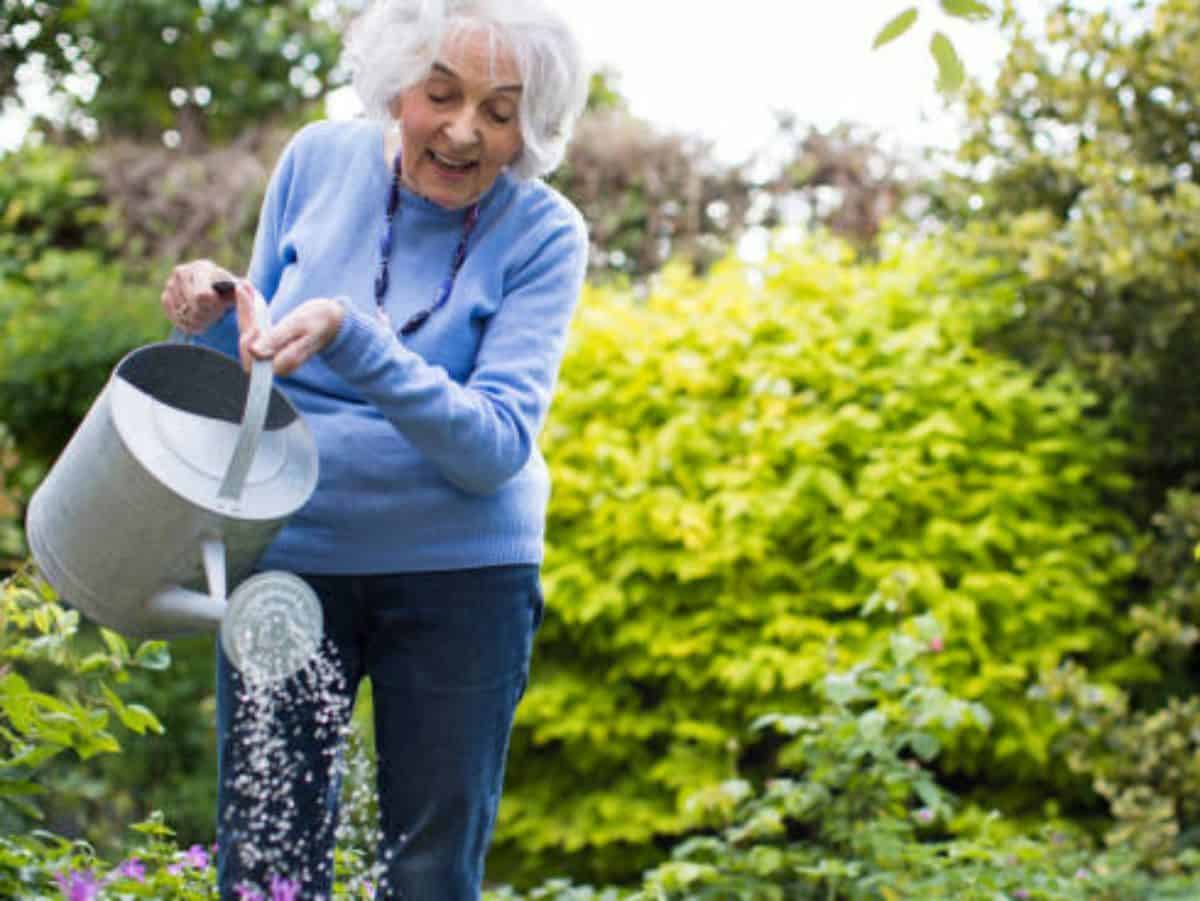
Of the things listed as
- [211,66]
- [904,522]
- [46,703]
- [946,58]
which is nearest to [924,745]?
[904,522]

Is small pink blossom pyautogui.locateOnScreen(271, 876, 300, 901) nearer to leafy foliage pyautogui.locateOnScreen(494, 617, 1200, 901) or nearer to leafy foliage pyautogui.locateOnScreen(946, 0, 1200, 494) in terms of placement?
leafy foliage pyautogui.locateOnScreen(494, 617, 1200, 901)

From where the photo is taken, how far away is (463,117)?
1917 millimetres

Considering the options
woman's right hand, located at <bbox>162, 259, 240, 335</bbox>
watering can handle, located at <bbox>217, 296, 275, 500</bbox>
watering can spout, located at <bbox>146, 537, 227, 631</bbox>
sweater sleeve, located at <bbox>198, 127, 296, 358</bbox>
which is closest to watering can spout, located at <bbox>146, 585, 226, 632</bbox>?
watering can spout, located at <bbox>146, 537, 227, 631</bbox>

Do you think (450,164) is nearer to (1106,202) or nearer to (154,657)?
(154,657)

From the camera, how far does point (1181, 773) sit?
4.32m

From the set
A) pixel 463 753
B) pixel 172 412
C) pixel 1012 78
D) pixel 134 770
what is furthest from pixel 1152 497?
pixel 172 412

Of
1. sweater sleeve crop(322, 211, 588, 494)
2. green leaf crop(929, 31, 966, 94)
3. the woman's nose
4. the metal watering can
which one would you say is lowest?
the metal watering can

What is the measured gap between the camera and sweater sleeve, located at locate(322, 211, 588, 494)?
1.75m

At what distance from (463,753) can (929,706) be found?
1760 mm

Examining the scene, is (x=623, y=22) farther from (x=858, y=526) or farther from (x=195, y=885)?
(x=195, y=885)

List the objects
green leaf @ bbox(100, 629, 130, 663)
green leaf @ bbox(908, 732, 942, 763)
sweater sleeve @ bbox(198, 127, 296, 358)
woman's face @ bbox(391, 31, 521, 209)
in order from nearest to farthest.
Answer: woman's face @ bbox(391, 31, 521, 209), sweater sleeve @ bbox(198, 127, 296, 358), green leaf @ bbox(100, 629, 130, 663), green leaf @ bbox(908, 732, 942, 763)

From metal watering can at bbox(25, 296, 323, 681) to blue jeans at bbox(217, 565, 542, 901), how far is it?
208mm

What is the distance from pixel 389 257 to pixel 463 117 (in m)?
0.22

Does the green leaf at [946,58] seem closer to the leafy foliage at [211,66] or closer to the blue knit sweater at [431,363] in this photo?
the blue knit sweater at [431,363]
